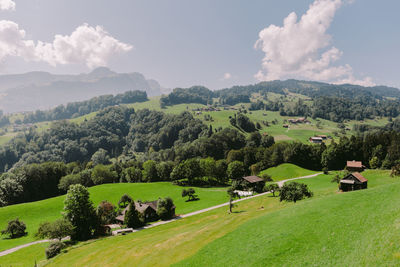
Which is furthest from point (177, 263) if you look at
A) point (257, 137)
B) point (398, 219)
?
point (257, 137)

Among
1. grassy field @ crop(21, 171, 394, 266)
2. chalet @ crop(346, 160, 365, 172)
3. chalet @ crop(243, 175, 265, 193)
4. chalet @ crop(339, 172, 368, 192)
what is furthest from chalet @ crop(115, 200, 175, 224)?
chalet @ crop(346, 160, 365, 172)

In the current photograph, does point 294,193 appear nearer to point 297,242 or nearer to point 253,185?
A: point 297,242

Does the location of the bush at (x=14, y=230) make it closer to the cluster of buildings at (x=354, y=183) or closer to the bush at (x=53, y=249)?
the bush at (x=53, y=249)

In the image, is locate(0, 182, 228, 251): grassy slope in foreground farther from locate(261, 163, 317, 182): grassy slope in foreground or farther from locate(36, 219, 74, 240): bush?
locate(261, 163, 317, 182): grassy slope in foreground

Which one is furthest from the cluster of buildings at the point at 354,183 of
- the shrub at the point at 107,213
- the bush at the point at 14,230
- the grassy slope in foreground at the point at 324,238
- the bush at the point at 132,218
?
the bush at the point at 14,230

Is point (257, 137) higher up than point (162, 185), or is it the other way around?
point (257, 137)

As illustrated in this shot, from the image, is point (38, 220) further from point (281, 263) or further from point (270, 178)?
point (270, 178)
